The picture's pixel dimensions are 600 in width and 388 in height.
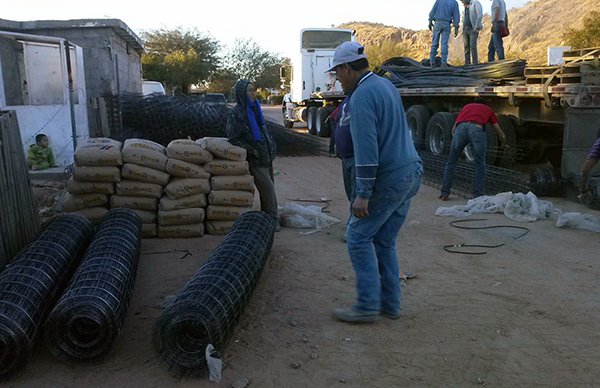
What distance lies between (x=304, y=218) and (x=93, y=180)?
2.55 metres

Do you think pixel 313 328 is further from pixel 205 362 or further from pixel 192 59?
pixel 192 59

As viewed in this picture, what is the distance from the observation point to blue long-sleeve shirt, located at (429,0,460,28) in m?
13.1

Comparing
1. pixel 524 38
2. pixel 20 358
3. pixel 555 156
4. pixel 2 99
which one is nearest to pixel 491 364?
pixel 20 358

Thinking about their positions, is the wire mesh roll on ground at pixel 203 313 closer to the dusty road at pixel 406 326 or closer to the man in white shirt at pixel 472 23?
the dusty road at pixel 406 326

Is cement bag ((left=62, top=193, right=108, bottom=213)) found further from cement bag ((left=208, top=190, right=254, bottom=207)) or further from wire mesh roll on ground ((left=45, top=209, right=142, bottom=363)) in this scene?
wire mesh roll on ground ((left=45, top=209, right=142, bottom=363))

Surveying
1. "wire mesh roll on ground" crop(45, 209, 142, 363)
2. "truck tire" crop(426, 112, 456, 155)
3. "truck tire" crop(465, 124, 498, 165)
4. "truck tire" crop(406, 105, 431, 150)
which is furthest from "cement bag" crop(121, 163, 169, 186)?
"truck tire" crop(406, 105, 431, 150)

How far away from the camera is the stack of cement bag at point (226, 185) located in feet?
20.3

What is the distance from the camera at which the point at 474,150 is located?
26.2 feet

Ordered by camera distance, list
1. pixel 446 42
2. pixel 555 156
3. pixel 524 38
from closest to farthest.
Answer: pixel 555 156, pixel 446 42, pixel 524 38

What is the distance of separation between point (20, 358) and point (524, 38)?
169 feet

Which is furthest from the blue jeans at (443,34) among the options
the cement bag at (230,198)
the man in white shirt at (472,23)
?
the cement bag at (230,198)

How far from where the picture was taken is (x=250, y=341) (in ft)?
11.8

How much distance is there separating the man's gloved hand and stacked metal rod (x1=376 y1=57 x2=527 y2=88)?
2904 millimetres

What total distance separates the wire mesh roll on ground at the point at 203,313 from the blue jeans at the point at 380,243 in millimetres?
818
